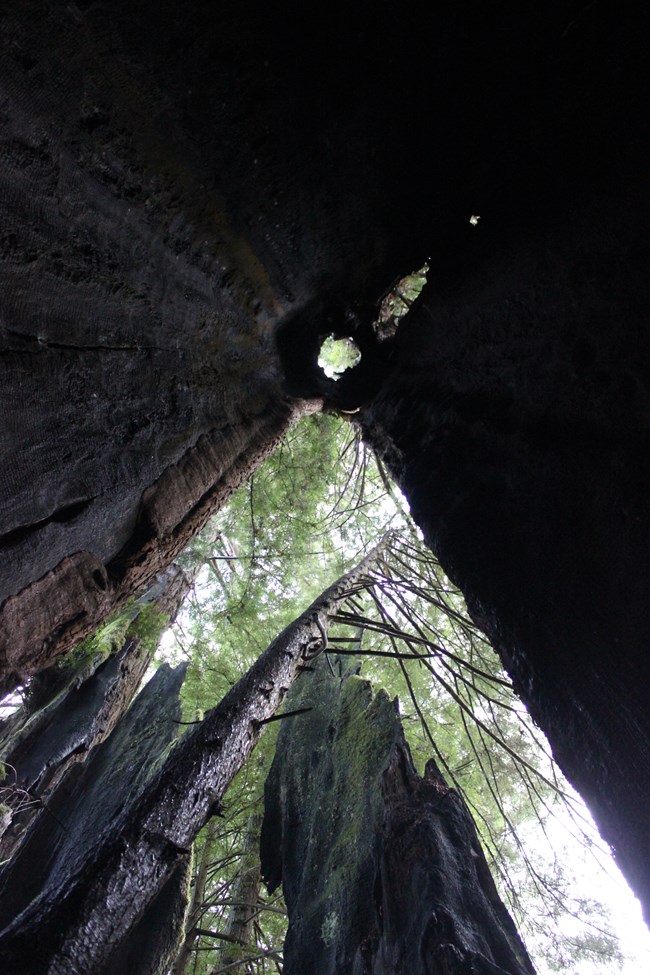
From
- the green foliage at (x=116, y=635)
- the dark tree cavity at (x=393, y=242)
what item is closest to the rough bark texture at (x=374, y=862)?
the dark tree cavity at (x=393, y=242)

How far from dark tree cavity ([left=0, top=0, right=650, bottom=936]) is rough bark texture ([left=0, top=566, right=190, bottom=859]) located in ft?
13.0

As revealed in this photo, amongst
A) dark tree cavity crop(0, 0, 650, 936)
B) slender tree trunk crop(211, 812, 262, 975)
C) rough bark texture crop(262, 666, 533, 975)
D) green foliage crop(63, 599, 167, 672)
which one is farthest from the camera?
slender tree trunk crop(211, 812, 262, 975)

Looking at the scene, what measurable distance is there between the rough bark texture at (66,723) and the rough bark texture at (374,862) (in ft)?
6.60

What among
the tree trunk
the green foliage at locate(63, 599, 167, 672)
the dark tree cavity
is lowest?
the tree trunk

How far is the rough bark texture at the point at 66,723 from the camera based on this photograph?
455cm

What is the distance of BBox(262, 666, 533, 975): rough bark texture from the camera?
1860 millimetres

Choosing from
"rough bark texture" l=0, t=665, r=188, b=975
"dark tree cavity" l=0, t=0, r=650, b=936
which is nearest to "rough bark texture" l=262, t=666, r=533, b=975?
"rough bark texture" l=0, t=665, r=188, b=975

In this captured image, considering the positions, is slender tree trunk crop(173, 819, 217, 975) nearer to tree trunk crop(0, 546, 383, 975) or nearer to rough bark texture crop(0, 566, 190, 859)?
rough bark texture crop(0, 566, 190, 859)

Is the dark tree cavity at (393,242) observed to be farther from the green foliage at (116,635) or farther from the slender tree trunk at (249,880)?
the slender tree trunk at (249,880)

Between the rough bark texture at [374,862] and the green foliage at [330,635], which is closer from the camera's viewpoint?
the rough bark texture at [374,862]

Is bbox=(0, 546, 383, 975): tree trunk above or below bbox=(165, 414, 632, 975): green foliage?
below

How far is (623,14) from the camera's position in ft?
3.68

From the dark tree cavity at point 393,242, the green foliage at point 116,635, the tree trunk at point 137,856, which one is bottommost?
the tree trunk at point 137,856

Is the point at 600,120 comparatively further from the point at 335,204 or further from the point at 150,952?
the point at 150,952
